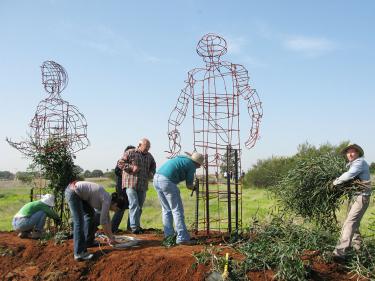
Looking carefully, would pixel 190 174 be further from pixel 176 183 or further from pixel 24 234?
pixel 24 234

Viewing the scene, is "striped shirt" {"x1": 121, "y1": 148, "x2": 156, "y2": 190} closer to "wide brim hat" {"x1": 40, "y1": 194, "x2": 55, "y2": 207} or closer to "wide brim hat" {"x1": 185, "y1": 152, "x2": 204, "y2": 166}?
"wide brim hat" {"x1": 40, "y1": 194, "x2": 55, "y2": 207}

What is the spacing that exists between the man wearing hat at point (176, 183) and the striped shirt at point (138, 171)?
1104mm

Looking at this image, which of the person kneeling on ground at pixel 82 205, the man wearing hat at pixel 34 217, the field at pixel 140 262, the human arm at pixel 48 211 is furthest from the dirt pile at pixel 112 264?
the human arm at pixel 48 211

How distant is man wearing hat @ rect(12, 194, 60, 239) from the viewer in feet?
24.5

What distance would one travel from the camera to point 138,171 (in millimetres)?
7688

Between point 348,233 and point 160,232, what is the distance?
3422 millimetres

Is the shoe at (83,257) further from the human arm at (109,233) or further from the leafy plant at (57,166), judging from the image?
the leafy plant at (57,166)

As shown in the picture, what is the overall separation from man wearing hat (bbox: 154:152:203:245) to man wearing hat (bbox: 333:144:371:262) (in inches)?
78.7

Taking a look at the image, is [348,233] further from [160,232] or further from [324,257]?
[160,232]

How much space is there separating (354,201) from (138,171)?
11.5 ft

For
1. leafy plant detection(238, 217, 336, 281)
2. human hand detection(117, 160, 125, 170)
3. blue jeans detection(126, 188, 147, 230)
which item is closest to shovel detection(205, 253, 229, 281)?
leafy plant detection(238, 217, 336, 281)

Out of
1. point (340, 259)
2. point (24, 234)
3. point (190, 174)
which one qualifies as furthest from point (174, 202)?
point (24, 234)

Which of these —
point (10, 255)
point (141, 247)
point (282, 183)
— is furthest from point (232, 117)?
point (10, 255)

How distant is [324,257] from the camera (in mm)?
5586
